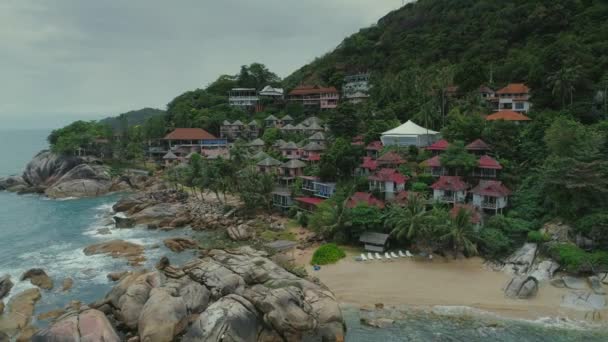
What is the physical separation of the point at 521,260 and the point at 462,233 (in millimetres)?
4173

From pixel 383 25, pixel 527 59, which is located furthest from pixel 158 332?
pixel 383 25

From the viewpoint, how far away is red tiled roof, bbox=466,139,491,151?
41.4 metres

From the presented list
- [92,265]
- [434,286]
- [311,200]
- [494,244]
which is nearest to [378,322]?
[434,286]

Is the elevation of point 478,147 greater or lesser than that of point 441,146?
lesser

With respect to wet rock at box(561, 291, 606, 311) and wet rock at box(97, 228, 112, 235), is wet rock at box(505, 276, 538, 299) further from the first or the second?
wet rock at box(97, 228, 112, 235)

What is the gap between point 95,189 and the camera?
6638cm

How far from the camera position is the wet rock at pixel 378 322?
23200mm

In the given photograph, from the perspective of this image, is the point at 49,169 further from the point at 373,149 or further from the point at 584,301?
the point at 584,301

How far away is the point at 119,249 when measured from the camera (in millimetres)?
37688

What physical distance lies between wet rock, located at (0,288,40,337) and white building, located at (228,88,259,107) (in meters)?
69.4

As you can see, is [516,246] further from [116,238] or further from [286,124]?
[286,124]

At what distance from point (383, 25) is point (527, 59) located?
220 ft

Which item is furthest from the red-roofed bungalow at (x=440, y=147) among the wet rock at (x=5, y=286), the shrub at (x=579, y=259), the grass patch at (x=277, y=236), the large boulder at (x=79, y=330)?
the wet rock at (x=5, y=286)

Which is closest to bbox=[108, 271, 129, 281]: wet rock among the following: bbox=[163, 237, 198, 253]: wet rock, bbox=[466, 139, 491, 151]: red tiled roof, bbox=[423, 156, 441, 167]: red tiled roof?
bbox=[163, 237, 198, 253]: wet rock
